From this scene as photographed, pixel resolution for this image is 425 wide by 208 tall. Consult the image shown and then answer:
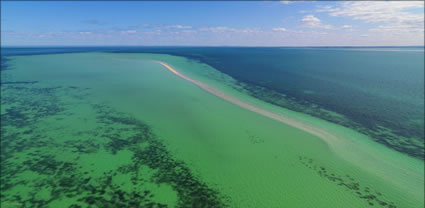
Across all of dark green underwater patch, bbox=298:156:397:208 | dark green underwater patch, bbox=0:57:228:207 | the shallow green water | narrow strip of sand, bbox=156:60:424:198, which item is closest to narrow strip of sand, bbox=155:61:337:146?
narrow strip of sand, bbox=156:60:424:198

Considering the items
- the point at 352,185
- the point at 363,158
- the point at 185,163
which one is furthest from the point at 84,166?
the point at 363,158

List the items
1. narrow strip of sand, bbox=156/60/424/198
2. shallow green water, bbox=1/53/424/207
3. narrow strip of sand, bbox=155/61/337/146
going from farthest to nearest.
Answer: narrow strip of sand, bbox=155/61/337/146, narrow strip of sand, bbox=156/60/424/198, shallow green water, bbox=1/53/424/207

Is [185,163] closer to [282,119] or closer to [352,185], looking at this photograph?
[352,185]

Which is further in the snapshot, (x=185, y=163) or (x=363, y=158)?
(x=363, y=158)

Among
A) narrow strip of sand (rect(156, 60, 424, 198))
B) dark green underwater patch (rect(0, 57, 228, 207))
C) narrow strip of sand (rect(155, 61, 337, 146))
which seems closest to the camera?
dark green underwater patch (rect(0, 57, 228, 207))

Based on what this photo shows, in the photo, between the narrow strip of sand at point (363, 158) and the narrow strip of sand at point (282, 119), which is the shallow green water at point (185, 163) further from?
the narrow strip of sand at point (282, 119)

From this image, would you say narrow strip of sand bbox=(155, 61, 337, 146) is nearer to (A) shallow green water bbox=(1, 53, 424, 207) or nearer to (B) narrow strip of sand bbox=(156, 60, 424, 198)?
(B) narrow strip of sand bbox=(156, 60, 424, 198)

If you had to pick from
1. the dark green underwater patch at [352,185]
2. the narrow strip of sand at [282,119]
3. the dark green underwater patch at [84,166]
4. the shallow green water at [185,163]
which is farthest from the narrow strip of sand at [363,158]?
the dark green underwater patch at [84,166]

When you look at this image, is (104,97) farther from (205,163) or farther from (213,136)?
(205,163)
